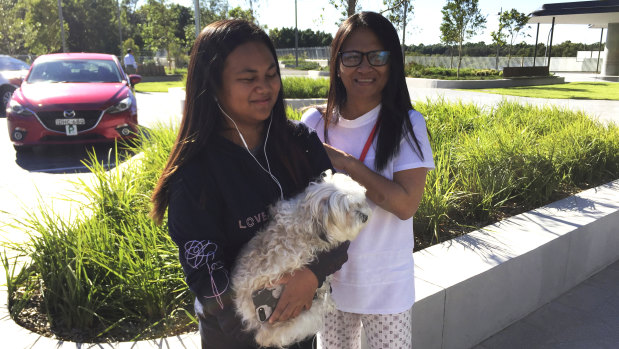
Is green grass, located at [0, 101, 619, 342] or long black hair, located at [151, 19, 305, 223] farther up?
long black hair, located at [151, 19, 305, 223]

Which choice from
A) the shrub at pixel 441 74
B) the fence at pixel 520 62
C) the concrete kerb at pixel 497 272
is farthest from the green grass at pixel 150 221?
the fence at pixel 520 62

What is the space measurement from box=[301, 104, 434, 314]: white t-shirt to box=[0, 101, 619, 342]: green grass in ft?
3.67

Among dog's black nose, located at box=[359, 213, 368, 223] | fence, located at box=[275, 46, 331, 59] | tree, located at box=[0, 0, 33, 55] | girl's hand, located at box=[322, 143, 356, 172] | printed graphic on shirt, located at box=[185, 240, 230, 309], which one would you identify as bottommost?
printed graphic on shirt, located at box=[185, 240, 230, 309]

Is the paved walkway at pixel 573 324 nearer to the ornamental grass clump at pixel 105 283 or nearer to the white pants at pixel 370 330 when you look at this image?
the white pants at pixel 370 330

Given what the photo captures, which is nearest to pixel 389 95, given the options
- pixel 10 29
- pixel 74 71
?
pixel 74 71

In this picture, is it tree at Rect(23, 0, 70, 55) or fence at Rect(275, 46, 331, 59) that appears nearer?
tree at Rect(23, 0, 70, 55)

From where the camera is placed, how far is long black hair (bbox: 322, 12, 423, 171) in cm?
186

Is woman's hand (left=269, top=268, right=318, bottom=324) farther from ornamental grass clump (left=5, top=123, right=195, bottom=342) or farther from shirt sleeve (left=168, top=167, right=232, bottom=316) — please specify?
ornamental grass clump (left=5, top=123, right=195, bottom=342)

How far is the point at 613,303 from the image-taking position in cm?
370

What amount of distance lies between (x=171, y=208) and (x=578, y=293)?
13.0ft

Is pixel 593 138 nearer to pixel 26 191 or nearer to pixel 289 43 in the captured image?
pixel 26 191

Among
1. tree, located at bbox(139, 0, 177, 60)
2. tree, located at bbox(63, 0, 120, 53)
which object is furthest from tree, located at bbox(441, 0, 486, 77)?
tree, located at bbox(63, 0, 120, 53)

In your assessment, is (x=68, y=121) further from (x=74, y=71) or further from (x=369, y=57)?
(x=369, y=57)

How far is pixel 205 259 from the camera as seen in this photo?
49.8 inches
